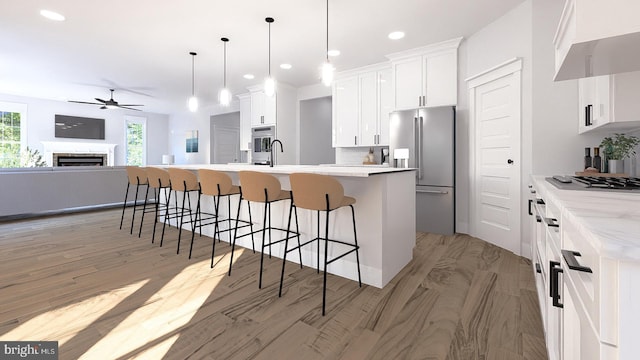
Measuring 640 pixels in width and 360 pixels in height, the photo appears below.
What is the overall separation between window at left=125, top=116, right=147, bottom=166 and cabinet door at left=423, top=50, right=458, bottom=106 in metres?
9.26

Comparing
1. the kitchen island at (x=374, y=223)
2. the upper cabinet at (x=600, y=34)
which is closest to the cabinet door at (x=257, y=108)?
the kitchen island at (x=374, y=223)

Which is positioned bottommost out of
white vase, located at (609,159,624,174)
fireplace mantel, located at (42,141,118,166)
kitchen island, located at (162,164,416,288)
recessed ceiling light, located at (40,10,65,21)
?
kitchen island, located at (162,164,416,288)

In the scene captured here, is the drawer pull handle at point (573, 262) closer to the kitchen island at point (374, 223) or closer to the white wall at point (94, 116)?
the kitchen island at point (374, 223)

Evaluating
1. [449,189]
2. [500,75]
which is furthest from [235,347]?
[500,75]

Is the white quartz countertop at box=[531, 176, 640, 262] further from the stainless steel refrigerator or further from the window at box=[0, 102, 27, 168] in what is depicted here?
the window at box=[0, 102, 27, 168]

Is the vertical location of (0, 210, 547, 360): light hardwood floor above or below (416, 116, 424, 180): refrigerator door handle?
below

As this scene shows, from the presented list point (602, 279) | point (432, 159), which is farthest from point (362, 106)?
point (602, 279)

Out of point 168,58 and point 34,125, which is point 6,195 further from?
point 34,125

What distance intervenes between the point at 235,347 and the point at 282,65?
456 centimetres

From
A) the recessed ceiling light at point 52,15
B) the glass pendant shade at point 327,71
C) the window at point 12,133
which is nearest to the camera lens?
the glass pendant shade at point 327,71

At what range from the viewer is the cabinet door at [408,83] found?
4.35 m

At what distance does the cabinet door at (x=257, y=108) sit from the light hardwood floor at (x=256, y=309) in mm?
3878

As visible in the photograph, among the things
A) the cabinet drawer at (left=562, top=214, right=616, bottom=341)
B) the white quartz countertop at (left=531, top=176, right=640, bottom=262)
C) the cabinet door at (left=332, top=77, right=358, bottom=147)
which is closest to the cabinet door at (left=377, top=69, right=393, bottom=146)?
the cabinet door at (left=332, top=77, right=358, bottom=147)

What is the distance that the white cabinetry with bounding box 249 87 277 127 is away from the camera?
618 cm
